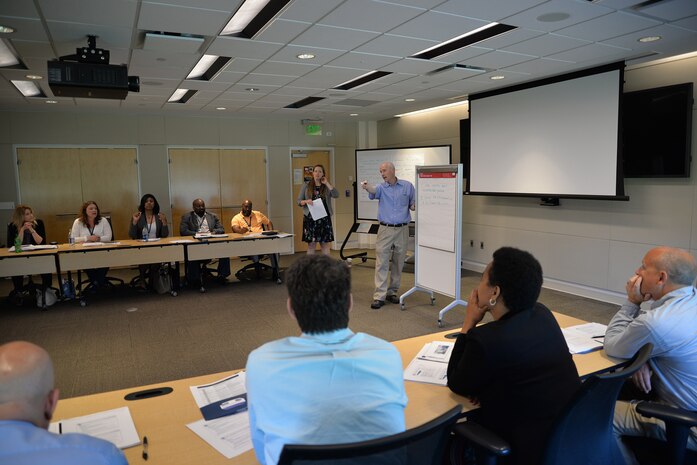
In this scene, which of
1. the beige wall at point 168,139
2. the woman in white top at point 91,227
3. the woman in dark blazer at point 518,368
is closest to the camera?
the woman in dark blazer at point 518,368

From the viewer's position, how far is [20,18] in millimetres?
3279

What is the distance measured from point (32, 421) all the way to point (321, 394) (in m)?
0.64

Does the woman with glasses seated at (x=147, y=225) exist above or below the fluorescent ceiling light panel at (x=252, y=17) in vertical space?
below

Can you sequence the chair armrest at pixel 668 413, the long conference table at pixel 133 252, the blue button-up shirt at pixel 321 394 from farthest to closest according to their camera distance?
1. the long conference table at pixel 133 252
2. the chair armrest at pixel 668 413
3. the blue button-up shirt at pixel 321 394

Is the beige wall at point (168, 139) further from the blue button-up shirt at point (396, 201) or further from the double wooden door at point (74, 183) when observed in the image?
the blue button-up shirt at point (396, 201)

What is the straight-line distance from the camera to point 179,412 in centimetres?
164

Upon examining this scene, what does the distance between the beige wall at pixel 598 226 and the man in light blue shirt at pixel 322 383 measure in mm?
4809

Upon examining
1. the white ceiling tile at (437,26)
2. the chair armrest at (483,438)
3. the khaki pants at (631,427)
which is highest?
the white ceiling tile at (437,26)

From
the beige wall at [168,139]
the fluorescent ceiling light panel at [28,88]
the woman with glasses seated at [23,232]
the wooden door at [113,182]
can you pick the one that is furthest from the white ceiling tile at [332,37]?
the wooden door at [113,182]

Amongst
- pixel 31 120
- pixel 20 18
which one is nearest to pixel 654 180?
pixel 20 18

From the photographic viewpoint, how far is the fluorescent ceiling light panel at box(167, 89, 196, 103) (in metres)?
6.28

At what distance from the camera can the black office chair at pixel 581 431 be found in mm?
1376

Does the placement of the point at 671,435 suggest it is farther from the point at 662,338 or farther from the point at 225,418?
the point at 225,418

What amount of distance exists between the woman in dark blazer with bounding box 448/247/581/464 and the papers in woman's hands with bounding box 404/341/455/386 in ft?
0.61
